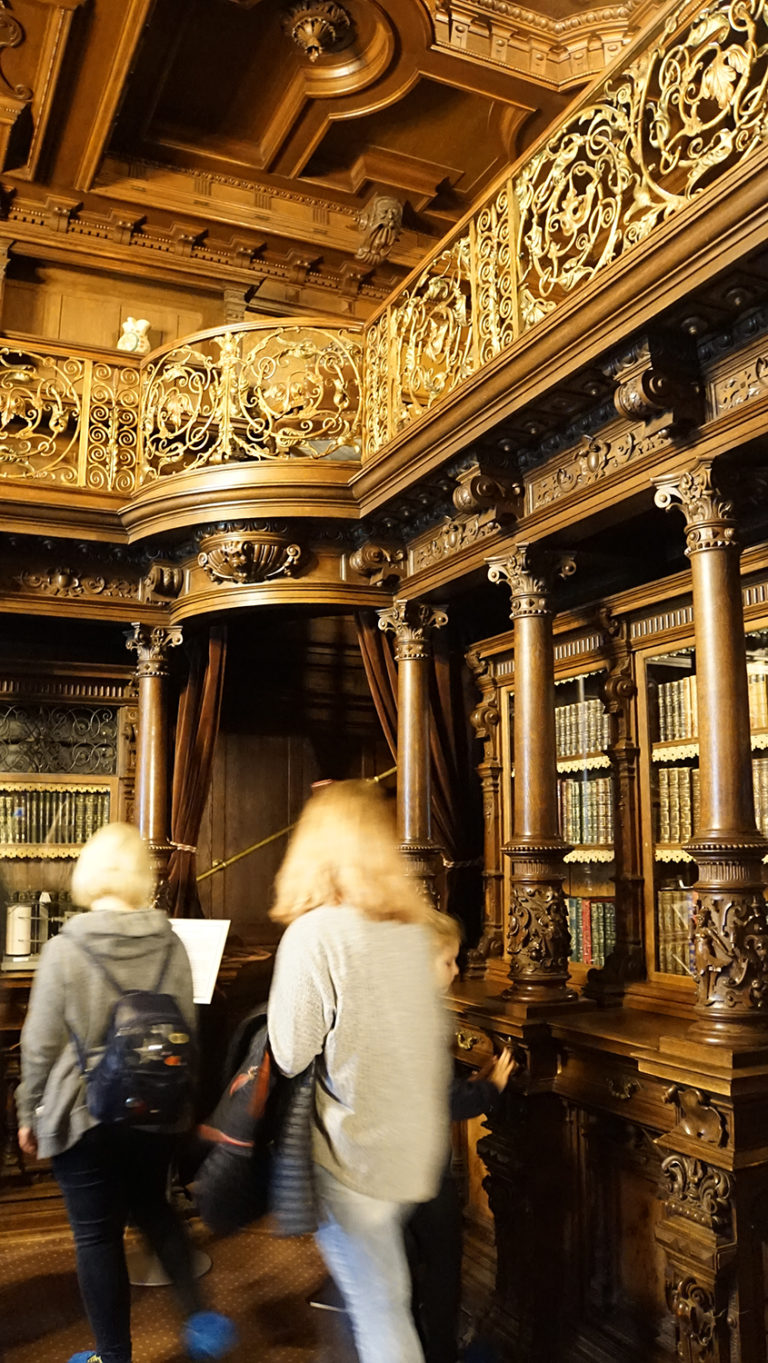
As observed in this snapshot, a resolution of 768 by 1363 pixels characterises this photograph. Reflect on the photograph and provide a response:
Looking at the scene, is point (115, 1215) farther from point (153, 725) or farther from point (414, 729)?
point (153, 725)

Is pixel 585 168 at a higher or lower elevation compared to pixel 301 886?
higher

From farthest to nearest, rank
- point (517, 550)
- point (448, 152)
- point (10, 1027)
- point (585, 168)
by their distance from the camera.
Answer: point (448, 152)
point (10, 1027)
point (517, 550)
point (585, 168)

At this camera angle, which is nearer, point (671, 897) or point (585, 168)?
point (585, 168)

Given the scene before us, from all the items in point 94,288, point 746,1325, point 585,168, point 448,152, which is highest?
point 448,152

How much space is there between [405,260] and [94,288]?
211 cm

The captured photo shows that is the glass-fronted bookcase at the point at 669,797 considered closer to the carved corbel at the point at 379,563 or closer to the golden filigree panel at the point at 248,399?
the carved corbel at the point at 379,563

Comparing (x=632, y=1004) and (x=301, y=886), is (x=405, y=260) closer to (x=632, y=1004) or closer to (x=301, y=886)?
(x=632, y=1004)

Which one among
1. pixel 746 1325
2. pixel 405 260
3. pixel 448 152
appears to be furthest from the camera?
pixel 405 260

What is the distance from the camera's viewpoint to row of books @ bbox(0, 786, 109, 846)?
5969mm

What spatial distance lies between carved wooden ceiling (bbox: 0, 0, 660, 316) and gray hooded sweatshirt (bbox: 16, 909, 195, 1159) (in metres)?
4.86

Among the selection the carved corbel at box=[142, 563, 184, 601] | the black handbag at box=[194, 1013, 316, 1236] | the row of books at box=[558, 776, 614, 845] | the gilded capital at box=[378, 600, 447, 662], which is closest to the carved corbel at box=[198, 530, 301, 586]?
the carved corbel at box=[142, 563, 184, 601]

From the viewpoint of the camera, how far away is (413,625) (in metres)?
5.14

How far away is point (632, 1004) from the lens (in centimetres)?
423

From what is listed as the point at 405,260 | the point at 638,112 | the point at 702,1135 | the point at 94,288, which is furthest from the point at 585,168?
the point at 94,288
